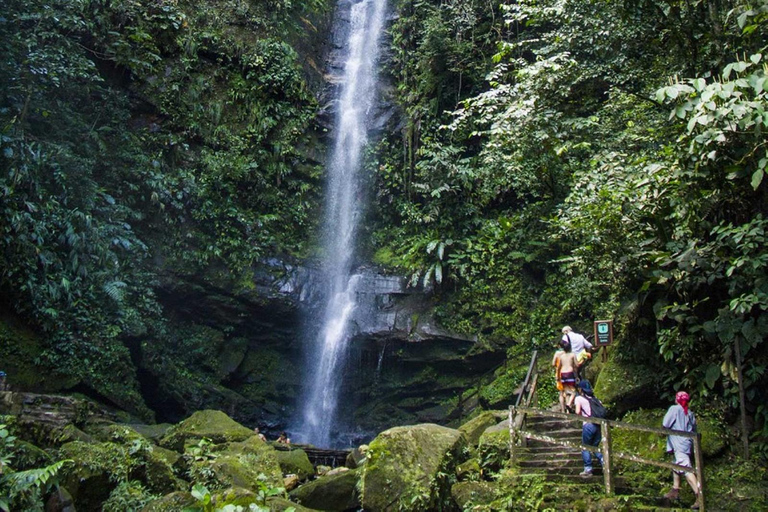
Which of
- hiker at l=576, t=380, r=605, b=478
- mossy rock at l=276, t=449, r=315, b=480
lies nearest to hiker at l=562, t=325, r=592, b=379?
hiker at l=576, t=380, r=605, b=478

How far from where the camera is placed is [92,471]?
6336 mm

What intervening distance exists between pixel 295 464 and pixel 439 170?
28.0 ft

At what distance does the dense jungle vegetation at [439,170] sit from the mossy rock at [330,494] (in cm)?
476

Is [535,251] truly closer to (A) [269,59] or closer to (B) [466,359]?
(B) [466,359]

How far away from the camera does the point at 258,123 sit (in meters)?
16.0

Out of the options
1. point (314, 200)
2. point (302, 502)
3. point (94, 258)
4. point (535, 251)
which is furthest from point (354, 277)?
point (302, 502)

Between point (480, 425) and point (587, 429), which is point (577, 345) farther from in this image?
point (480, 425)

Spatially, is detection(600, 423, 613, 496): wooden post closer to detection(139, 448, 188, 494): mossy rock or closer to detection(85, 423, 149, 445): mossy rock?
detection(139, 448, 188, 494): mossy rock

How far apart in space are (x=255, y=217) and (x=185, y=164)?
2.32 metres

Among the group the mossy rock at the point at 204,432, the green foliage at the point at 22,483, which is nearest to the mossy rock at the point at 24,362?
the mossy rock at the point at 204,432

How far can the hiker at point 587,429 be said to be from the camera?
22.3 ft

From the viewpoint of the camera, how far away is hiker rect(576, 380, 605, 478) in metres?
6.80

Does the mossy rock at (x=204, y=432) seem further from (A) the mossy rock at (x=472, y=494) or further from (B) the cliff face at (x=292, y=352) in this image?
(A) the mossy rock at (x=472, y=494)

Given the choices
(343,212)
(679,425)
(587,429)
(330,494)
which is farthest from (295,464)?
(343,212)
